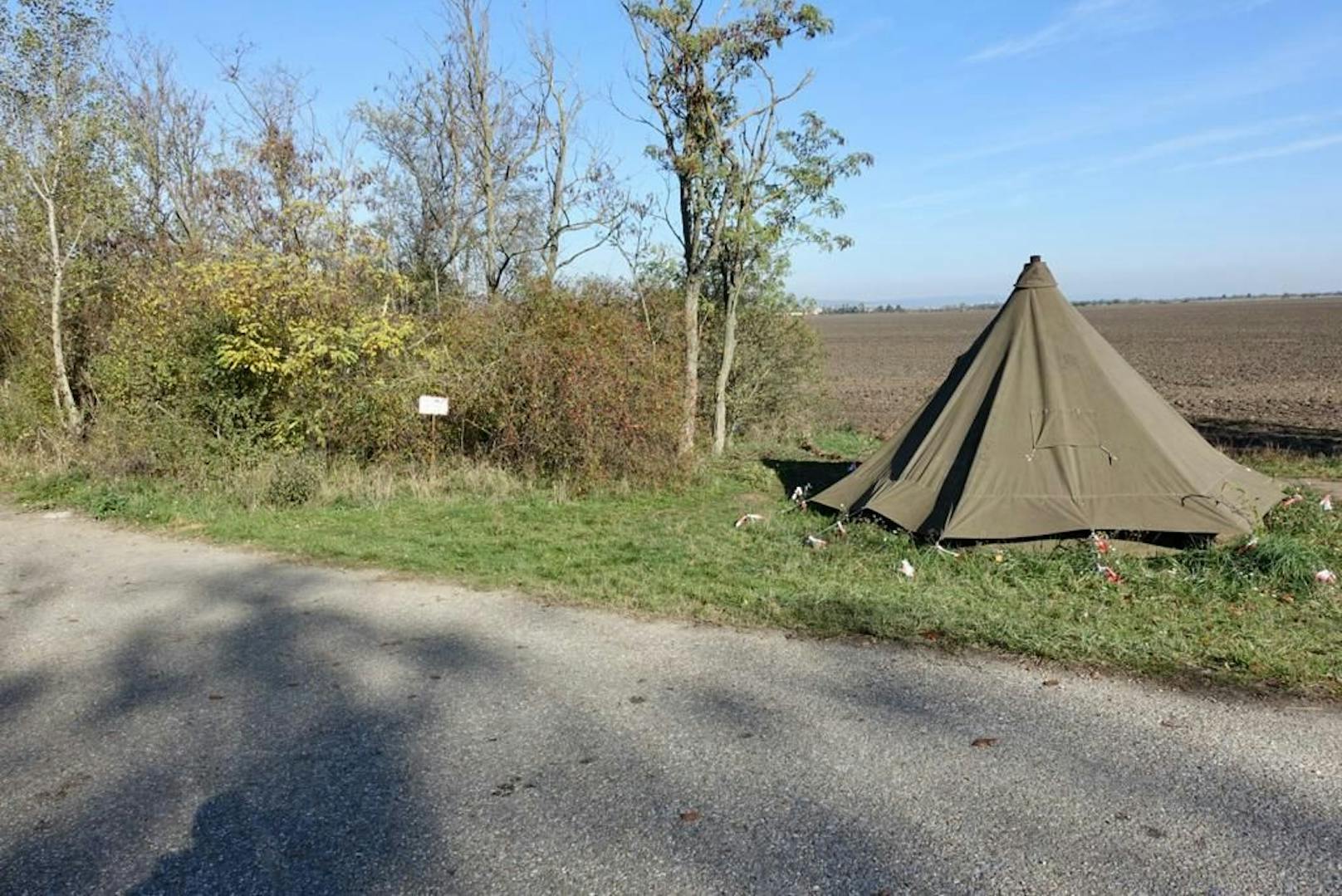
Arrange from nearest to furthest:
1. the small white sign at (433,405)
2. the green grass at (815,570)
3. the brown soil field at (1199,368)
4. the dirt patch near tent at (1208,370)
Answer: the green grass at (815,570) → the small white sign at (433,405) → the dirt patch near tent at (1208,370) → the brown soil field at (1199,368)

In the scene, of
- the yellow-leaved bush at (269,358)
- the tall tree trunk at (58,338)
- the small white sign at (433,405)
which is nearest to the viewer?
the small white sign at (433,405)

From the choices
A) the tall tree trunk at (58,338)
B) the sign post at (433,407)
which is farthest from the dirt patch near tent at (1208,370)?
the tall tree trunk at (58,338)

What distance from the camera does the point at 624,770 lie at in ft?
12.6

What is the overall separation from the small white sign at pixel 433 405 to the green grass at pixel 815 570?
0.87 m

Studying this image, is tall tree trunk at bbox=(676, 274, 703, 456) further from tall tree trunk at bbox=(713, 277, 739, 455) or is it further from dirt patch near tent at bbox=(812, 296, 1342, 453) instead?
dirt patch near tent at bbox=(812, 296, 1342, 453)

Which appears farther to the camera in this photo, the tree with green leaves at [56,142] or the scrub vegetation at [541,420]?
the tree with green leaves at [56,142]

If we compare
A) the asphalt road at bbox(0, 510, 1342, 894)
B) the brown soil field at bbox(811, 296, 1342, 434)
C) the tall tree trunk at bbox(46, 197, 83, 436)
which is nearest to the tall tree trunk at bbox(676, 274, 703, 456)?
the brown soil field at bbox(811, 296, 1342, 434)

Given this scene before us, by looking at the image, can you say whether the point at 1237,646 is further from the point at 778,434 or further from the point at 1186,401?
the point at 1186,401

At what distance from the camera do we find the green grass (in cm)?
524

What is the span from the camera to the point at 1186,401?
23.8 meters

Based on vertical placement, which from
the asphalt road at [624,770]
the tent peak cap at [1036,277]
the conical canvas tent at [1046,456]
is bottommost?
the asphalt road at [624,770]

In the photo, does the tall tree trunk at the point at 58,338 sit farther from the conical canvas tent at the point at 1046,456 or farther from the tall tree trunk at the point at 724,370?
the conical canvas tent at the point at 1046,456

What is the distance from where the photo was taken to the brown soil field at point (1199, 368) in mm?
20844

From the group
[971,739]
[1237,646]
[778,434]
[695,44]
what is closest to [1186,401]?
[778,434]
